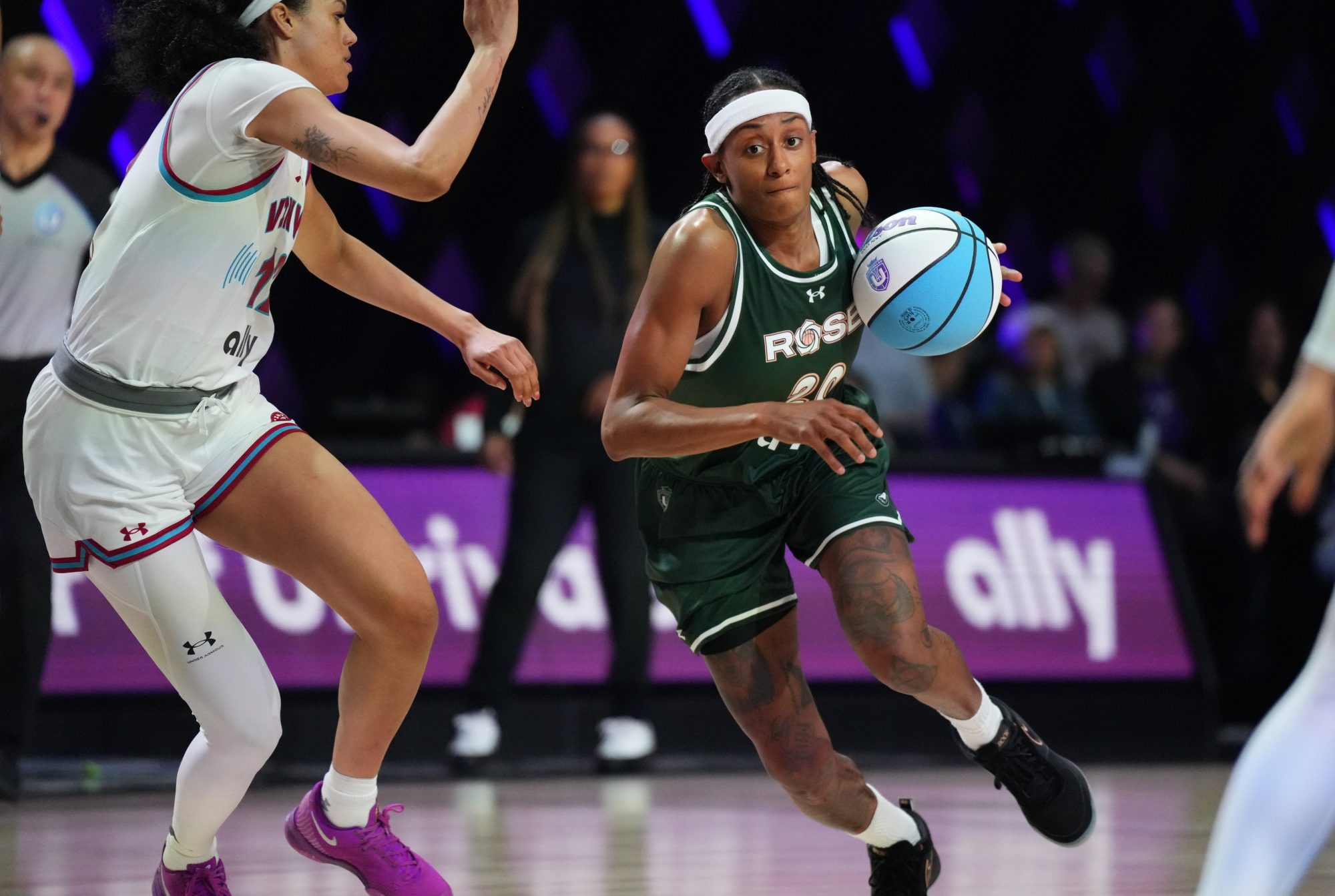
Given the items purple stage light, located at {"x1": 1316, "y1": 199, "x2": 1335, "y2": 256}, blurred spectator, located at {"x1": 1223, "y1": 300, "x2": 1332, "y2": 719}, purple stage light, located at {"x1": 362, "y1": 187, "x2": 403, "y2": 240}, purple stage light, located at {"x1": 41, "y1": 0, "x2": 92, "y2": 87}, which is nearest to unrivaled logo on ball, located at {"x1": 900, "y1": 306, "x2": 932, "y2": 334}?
blurred spectator, located at {"x1": 1223, "y1": 300, "x2": 1332, "y2": 719}

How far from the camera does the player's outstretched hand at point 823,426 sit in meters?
3.18

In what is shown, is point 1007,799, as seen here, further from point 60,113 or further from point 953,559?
point 60,113

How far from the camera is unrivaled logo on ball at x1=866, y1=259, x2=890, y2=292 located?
3633mm

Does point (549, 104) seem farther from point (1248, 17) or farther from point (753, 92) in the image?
point (753, 92)

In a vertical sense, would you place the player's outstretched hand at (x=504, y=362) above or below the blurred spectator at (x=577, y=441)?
above

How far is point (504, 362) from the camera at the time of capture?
10.7 ft

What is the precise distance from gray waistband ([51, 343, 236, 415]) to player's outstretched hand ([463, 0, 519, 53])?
0.84 m

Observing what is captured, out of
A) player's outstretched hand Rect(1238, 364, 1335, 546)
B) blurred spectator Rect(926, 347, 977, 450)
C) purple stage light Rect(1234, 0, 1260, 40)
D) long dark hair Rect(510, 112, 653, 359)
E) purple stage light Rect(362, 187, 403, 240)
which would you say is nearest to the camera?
player's outstretched hand Rect(1238, 364, 1335, 546)

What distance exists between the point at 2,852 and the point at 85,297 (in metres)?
1.94

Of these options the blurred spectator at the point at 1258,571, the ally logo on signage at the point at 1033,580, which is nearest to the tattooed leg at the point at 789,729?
the ally logo on signage at the point at 1033,580

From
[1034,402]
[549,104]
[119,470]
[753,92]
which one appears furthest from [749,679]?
[549,104]

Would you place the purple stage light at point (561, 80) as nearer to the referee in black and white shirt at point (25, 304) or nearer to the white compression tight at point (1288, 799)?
the referee in black and white shirt at point (25, 304)

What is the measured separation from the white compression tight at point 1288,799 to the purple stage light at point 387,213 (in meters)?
8.33

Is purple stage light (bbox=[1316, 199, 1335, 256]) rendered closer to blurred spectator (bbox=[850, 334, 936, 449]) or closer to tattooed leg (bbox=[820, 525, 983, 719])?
blurred spectator (bbox=[850, 334, 936, 449])
